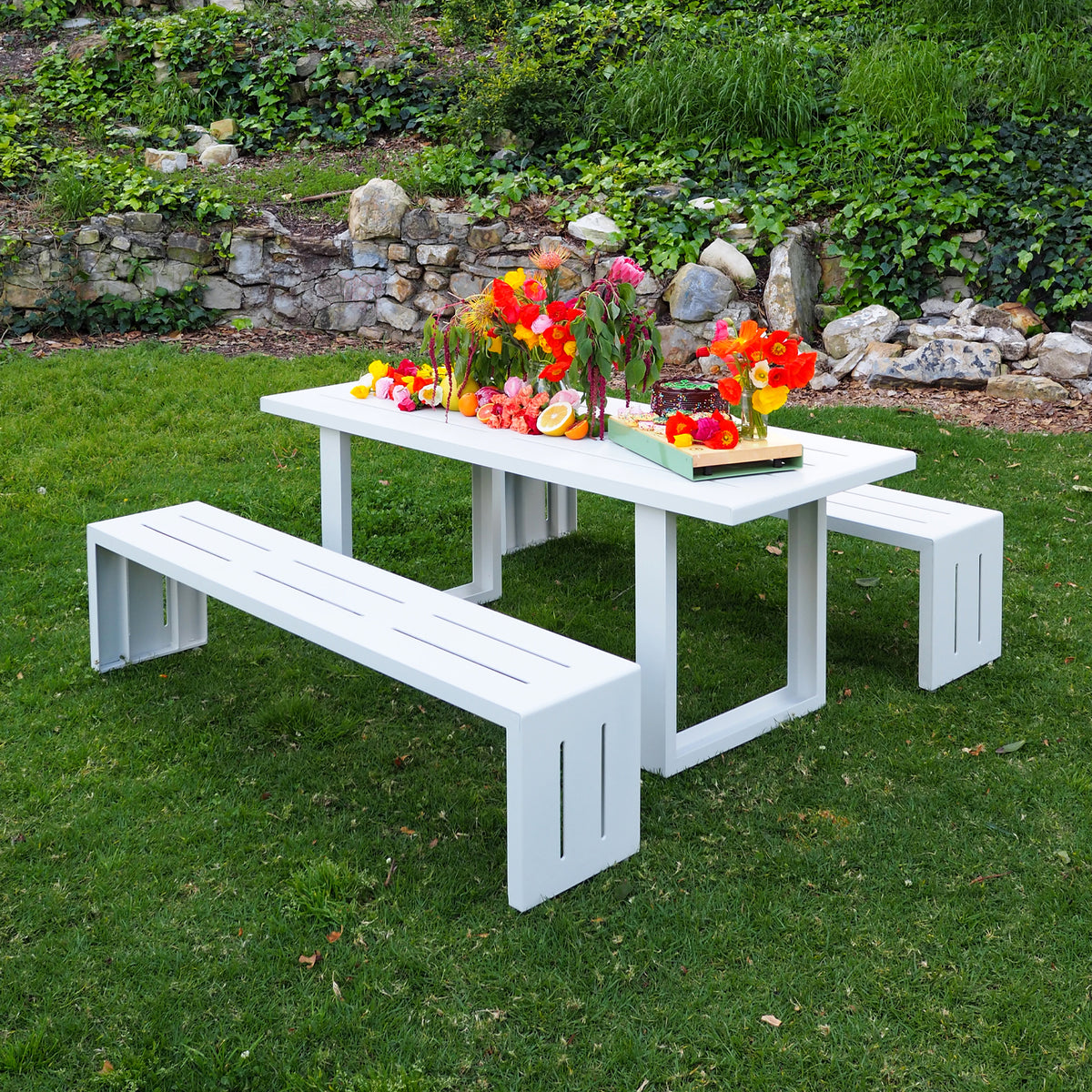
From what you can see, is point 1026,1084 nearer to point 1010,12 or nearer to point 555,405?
point 555,405

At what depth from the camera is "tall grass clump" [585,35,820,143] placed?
7.83 metres

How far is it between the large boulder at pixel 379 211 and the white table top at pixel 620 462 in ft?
13.2

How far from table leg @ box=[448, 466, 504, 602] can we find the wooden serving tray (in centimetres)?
104

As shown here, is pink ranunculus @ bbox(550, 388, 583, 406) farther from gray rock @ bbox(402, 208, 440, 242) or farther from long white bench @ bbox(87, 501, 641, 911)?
gray rock @ bbox(402, 208, 440, 242)

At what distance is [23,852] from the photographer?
8.61ft

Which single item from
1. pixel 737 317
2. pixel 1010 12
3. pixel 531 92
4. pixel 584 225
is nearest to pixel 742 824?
pixel 737 317

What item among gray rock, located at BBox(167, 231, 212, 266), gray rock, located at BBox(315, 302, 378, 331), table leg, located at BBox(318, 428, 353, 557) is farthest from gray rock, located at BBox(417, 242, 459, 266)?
table leg, located at BBox(318, 428, 353, 557)

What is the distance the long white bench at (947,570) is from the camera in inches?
133

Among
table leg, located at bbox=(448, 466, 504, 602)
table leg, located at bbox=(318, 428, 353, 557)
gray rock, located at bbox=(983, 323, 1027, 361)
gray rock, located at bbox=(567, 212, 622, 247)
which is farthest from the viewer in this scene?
gray rock, located at bbox=(567, 212, 622, 247)

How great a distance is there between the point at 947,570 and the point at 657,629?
3.32 ft

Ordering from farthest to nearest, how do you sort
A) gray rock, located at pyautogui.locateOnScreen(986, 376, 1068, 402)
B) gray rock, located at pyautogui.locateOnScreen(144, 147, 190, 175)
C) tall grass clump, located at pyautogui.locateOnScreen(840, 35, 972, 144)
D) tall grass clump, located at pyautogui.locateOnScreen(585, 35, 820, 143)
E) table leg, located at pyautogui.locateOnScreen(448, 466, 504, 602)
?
gray rock, located at pyautogui.locateOnScreen(144, 147, 190, 175)
tall grass clump, located at pyautogui.locateOnScreen(585, 35, 820, 143)
tall grass clump, located at pyautogui.locateOnScreen(840, 35, 972, 144)
gray rock, located at pyautogui.locateOnScreen(986, 376, 1068, 402)
table leg, located at pyautogui.locateOnScreen(448, 466, 504, 602)

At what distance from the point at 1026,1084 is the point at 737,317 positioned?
219 inches

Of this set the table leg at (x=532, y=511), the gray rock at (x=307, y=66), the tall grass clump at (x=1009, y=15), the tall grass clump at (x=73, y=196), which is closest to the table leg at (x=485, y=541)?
the table leg at (x=532, y=511)

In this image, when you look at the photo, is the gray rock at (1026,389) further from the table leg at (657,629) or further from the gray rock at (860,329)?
the table leg at (657,629)
